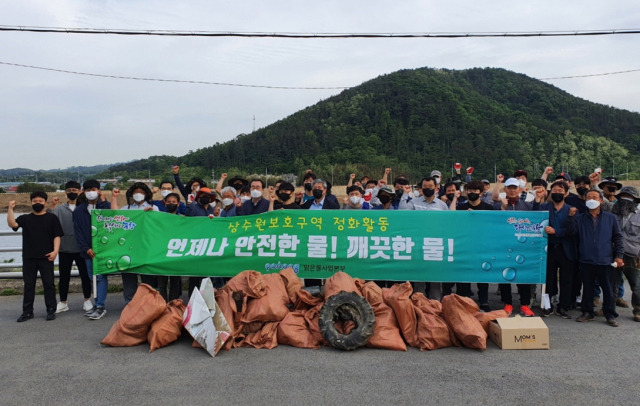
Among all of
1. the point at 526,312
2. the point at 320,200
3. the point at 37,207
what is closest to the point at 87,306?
the point at 37,207

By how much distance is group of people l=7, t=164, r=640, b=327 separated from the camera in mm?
6652

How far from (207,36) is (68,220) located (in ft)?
15.7

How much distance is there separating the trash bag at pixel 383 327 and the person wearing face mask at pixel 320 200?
216cm

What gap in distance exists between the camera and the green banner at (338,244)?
6930 mm

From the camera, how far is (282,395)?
4.30 meters

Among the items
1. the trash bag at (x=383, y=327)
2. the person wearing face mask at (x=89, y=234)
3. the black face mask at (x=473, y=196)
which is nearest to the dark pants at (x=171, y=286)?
the person wearing face mask at (x=89, y=234)

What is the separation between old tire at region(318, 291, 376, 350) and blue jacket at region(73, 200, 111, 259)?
4112 millimetres

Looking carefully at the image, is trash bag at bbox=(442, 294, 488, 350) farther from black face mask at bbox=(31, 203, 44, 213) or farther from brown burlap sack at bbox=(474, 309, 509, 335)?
black face mask at bbox=(31, 203, 44, 213)

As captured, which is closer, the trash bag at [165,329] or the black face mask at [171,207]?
the trash bag at [165,329]

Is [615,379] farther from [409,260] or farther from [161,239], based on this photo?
[161,239]

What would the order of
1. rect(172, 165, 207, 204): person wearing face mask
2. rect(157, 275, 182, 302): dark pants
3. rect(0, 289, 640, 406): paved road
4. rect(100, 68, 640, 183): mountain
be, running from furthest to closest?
rect(100, 68, 640, 183): mountain → rect(172, 165, 207, 204): person wearing face mask → rect(157, 275, 182, 302): dark pants → rect(0, 289, 640, 406): paved road

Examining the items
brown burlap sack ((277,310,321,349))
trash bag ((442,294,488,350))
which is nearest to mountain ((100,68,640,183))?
brown burlap sack ((277,310,321,349))

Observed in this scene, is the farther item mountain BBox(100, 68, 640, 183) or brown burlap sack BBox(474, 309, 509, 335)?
mountain BBox(100, 68, 640, 183)

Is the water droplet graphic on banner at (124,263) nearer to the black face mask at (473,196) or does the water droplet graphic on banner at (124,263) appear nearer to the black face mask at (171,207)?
the black face mask at (171,207)
